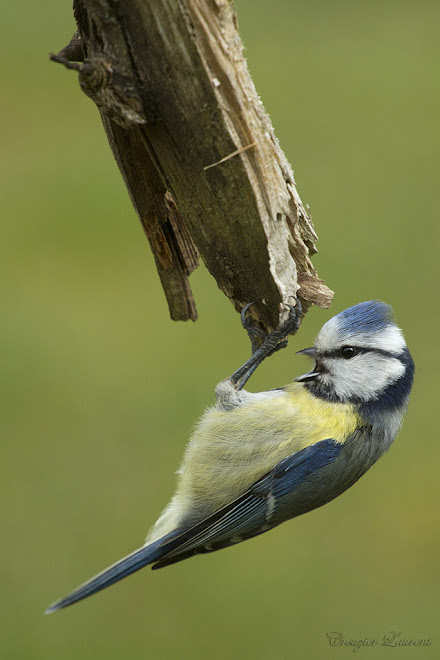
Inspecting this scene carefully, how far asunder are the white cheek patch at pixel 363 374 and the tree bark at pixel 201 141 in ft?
0.80

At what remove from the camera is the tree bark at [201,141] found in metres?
1.86

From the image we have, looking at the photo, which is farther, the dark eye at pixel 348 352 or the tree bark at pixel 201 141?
the dark eye at pixel 348 352

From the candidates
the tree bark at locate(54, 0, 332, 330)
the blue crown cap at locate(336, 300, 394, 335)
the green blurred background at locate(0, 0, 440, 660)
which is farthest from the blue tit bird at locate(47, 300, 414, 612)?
the green blurred background at locate(0, 0, 440, 660)

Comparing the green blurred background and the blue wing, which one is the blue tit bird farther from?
the green blurred background

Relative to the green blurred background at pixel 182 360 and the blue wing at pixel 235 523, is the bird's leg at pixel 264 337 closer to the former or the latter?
the blue wing at pixel 235 523

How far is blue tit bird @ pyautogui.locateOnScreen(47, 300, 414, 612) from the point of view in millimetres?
2379

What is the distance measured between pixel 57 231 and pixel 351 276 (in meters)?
2.03

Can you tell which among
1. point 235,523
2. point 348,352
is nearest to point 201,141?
point 348,352

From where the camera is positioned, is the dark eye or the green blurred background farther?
the green blurred background

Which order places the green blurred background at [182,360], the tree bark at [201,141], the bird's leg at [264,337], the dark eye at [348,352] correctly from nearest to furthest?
the tree bark at [201,141] → the bird's leg at [264,337] → the dark eye at [348,352] → the green blurred background at [182,360]

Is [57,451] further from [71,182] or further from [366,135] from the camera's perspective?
[366,135]

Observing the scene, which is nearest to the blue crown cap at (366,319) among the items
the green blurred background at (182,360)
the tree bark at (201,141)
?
the tree bark at (201,141)

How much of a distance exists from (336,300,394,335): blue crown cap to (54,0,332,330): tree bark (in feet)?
0.40

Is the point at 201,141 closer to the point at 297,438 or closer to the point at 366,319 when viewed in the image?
the point at 366,319
